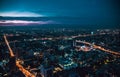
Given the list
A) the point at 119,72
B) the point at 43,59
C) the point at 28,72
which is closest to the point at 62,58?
the point at 43,59

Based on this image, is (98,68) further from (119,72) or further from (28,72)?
(28,72)

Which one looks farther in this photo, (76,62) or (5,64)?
(76,62)

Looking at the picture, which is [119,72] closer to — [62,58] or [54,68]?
[54,68]

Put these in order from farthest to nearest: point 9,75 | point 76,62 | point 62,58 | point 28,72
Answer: point 62,58
point 76,62
point 28,72
point 9,75

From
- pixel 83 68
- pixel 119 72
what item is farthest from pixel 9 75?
pixel 119 72

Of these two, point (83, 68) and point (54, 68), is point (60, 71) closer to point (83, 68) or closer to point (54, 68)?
point (54, 68)

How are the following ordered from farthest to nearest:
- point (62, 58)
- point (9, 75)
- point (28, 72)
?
1. point (62, 58)
2. point (28, 72)
3. point (9, 75)

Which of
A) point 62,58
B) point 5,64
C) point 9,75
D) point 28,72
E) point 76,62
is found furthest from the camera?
point 62,58

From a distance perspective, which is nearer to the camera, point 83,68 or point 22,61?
point 83,68
